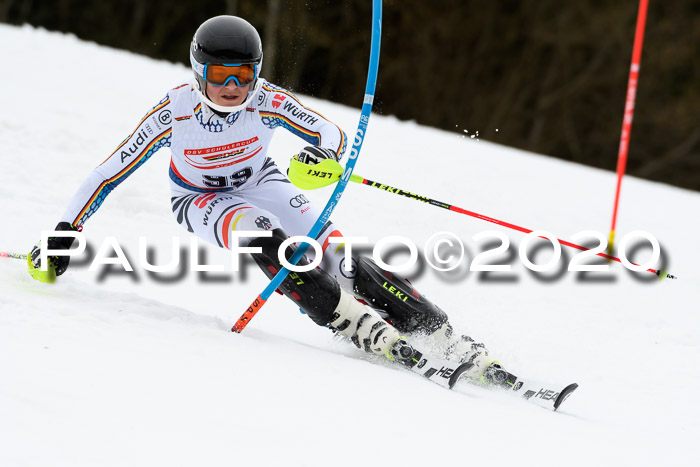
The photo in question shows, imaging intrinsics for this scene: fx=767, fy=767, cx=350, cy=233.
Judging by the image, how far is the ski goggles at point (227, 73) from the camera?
10.2 ft

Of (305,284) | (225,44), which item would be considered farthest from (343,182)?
(225,44)

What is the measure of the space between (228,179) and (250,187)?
0.40ft

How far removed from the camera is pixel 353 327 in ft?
10.4

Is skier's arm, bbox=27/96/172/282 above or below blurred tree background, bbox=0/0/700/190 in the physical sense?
below

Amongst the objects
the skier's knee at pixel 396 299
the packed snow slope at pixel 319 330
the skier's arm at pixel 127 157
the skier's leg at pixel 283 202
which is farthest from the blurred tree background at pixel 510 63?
the skier's knee at pixel 396 299

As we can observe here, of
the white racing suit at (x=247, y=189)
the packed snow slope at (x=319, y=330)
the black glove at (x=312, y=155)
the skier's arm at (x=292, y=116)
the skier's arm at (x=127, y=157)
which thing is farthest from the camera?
the skier's arm at (x=292, y=116)

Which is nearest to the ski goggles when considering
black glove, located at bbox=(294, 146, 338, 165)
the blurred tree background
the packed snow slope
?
black glove, located at bbox=(294, 146, 338, 165)

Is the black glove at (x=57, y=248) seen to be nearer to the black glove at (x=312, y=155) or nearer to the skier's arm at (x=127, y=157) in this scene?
the skier's arm at (x=127, y=157)

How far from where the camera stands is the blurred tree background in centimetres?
1681

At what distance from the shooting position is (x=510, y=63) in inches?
714

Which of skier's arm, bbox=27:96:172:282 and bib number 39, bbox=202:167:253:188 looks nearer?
skier's arm, bbox=27:96:172:282

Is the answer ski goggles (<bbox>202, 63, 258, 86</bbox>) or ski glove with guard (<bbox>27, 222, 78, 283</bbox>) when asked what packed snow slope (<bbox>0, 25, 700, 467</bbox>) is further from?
ski goggles (<bbox>202, 63, 258, 86</bbox>)

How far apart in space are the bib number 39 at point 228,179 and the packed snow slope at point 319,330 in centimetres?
59

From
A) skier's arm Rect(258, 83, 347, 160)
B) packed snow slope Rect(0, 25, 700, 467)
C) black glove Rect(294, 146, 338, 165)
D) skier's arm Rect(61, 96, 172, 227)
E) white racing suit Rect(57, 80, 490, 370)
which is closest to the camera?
packed snow slope Rect(0, 25, 700, 467)
